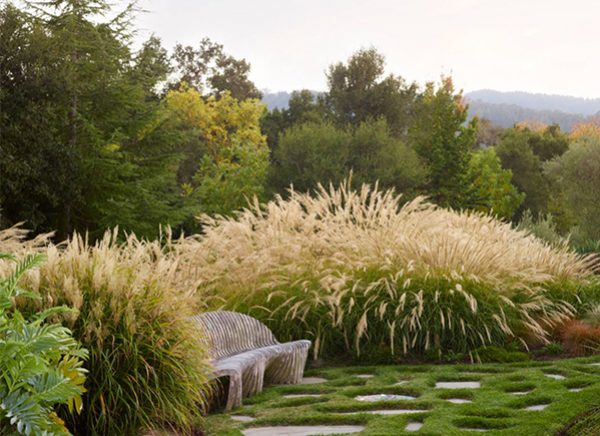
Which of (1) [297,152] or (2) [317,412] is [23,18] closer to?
(1) [297,152]

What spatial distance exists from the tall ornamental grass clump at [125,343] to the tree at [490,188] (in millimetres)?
20958

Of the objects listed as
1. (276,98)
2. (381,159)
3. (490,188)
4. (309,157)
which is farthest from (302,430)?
(276,98)

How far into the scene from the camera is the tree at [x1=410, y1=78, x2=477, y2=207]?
2408cm

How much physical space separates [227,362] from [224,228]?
8.39 feet

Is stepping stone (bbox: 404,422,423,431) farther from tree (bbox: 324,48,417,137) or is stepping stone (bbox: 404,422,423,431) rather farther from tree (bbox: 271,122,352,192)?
tree (bbox: 324,48,417,137)

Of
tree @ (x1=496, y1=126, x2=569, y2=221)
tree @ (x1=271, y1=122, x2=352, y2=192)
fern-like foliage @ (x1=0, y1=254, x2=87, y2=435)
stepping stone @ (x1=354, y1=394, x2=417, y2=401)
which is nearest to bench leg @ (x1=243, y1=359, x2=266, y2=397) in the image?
stepping stone @ (x1=354, y1=394, x2=417, y2=401)

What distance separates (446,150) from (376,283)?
1822 centimetres

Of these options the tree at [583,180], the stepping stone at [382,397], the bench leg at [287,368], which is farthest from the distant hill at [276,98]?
the stepping stone at [382,397]

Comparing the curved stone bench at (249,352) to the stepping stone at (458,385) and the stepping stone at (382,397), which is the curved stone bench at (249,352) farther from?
the stepping stone at (458,385)

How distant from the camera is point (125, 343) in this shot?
161 inches

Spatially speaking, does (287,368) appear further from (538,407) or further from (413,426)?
(538,407)

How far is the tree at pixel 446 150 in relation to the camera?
79.0 feet

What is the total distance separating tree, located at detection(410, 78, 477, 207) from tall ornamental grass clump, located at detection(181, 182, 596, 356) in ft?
53.0

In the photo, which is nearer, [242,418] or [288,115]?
[242,418]
